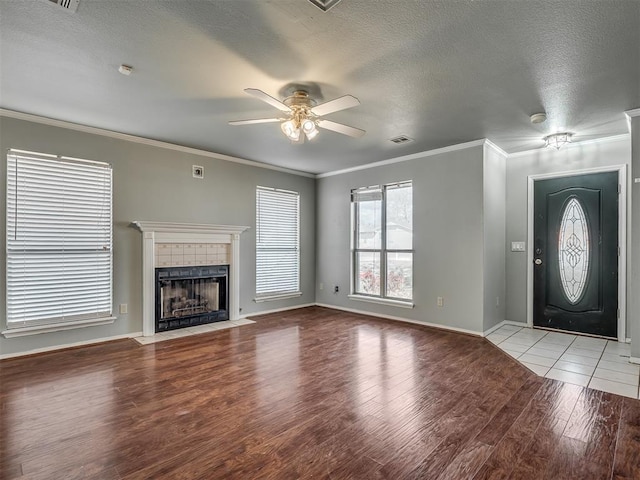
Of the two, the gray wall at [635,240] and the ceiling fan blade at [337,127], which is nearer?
the ceiling fan blade at [337,127]

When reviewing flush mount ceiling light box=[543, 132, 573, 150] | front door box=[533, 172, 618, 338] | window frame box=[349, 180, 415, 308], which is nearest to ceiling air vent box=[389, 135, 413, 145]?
window frame box=[349, 180, 415, 308]

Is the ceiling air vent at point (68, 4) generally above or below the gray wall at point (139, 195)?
above

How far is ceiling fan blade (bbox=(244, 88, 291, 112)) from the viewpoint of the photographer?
2390 millimetres

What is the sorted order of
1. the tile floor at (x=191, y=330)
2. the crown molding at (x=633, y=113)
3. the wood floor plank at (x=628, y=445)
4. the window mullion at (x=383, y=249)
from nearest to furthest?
the wood floor plank at (x=628, y=445) → the crown molding at (x=633, y=113) → the tile floor at (x=191, y=330) → the window mullion at (x=383, y=249)

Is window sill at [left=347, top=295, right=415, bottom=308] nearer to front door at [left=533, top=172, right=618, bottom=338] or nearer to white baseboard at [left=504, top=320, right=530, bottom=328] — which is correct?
white baseboard at [left=504, top=320, right=530, bottom=328]

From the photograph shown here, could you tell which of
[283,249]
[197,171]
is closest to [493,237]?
[283,249]

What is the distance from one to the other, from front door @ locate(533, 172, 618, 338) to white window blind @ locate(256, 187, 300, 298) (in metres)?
3.83

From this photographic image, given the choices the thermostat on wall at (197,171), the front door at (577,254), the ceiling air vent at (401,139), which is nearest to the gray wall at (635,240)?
the front door at (577,254)

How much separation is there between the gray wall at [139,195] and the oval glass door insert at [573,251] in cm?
430

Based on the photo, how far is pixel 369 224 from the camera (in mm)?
5848

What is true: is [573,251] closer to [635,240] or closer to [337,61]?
[635,240]

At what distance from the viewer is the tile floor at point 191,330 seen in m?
4.19

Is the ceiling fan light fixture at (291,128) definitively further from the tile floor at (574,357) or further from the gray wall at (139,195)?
the tile floor at (574,357)

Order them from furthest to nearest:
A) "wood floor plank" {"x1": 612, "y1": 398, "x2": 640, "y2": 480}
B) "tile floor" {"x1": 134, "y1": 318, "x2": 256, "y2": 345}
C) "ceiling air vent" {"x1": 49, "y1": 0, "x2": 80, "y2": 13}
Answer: "tile floor" {"x1": 134, "y1": 318, "x2": 256, "y2": 345} < "ceiling air vent" {"x1": 49, "y1": 0, "x2": 80, "y2": 13} < "wood floor plank" {"x1": 612, "y1": 398, "x2": 640, "y2": 480}
